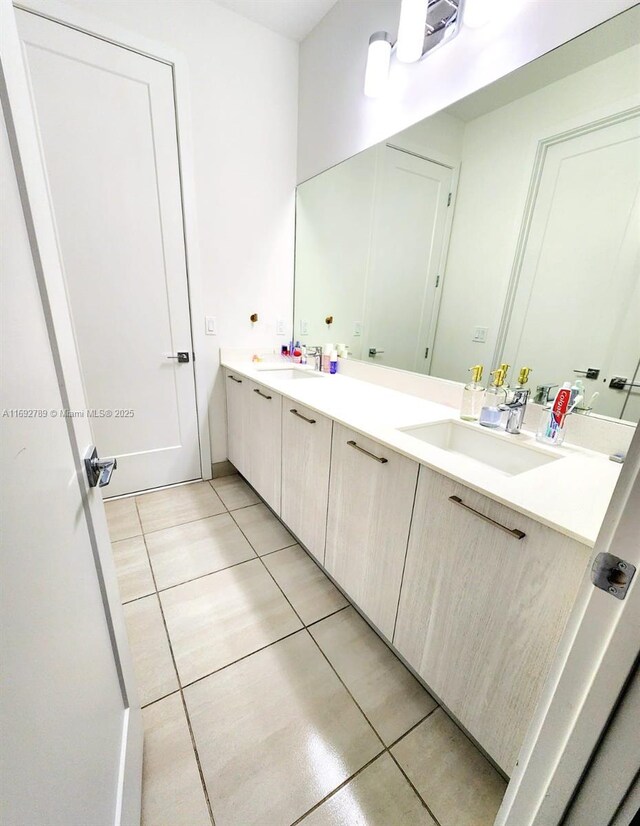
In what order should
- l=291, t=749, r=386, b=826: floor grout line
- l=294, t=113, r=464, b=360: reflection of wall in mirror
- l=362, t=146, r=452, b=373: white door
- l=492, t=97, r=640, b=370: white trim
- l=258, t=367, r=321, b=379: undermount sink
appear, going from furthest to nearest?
l=258, t=367, r=321, b=379: undermount sink < l=294, t=113, r=464, b=360: reflection of wall in mirror < l=362, t=146, r=452, b=373: white door < l=492, t=97, r=640, b=370: white trim < l=291, t=749, r=386, b=826: floor grout line

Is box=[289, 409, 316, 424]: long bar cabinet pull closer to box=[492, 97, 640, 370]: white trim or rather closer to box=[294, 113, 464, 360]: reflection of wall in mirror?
box=[294, 113, 464, 360]: reflection of wall in mirror

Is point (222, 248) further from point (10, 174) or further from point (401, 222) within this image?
point (10, 174)

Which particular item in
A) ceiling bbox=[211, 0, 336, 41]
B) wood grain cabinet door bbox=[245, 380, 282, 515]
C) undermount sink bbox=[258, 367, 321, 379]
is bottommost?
wood grain cabinet door bbox=[245, 380, 282, 515]

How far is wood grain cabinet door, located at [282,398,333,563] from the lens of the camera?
54.2 inches

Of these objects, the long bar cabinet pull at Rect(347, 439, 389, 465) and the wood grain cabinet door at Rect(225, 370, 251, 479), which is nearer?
the long bar cabinet pull at Rect(347, 439, 389, 465)

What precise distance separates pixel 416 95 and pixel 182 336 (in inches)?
67.5

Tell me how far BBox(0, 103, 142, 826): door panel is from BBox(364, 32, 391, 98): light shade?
1704 mm

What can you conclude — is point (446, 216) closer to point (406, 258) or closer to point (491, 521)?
point (406, 258)

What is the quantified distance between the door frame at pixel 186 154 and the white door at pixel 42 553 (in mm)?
1524

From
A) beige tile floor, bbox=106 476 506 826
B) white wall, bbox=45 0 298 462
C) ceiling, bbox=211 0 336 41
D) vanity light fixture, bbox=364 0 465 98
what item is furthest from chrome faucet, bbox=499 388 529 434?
ceiling, bbox=211 0 336 41

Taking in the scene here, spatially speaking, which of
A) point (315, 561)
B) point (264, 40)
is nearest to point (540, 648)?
point (315, 561)

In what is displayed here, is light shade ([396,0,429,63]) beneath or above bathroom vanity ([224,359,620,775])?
above

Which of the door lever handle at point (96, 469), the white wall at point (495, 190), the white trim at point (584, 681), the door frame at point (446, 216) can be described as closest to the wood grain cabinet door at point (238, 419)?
the door frame at point (446, 216)

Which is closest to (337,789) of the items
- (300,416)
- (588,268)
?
(300,416)
